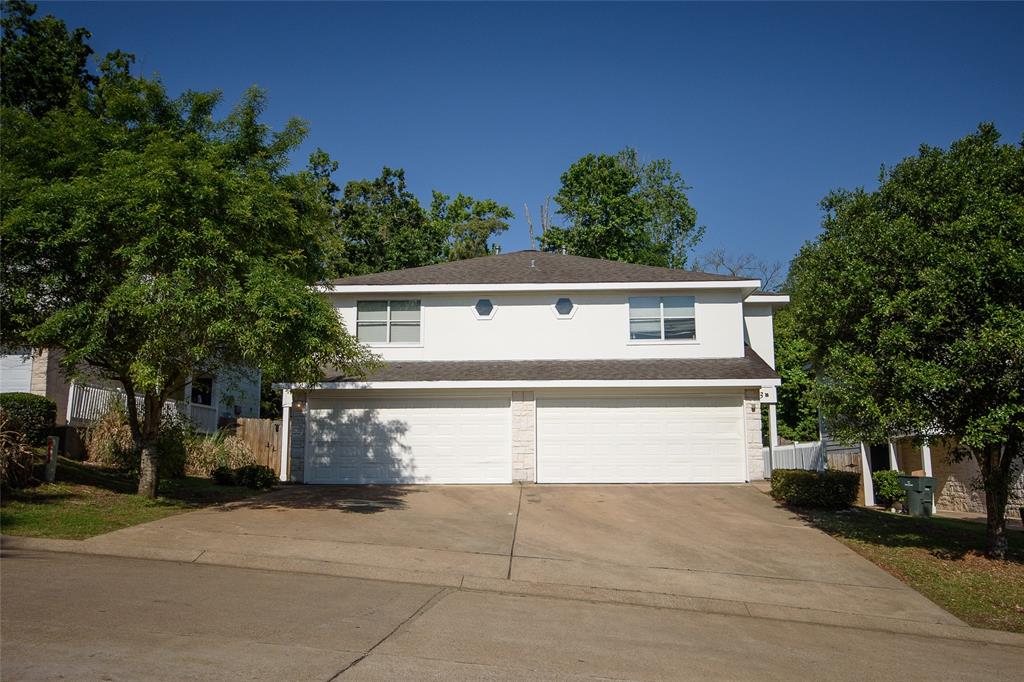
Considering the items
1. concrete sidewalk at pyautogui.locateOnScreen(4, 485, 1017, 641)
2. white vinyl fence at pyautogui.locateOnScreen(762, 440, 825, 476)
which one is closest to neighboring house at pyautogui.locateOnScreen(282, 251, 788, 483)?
concrete sidewalk at pyautogui.locateOnScreen(4, 485, 1017, 641)

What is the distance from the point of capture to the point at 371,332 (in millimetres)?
21453

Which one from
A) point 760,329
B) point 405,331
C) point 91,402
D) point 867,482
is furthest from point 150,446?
point 867,482

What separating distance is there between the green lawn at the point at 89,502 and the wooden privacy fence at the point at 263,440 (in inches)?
235

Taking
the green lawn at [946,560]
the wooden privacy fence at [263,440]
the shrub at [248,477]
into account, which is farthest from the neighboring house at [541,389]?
the green lawn at [946,560]

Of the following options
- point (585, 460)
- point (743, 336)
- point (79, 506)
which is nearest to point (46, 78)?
point (79, 506)

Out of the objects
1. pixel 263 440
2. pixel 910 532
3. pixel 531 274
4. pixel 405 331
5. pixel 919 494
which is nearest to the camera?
pixel 910 532

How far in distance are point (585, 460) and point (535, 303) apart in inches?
174

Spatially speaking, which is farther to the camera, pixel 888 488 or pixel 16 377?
pixel 16 377

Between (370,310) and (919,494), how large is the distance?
47.1ft

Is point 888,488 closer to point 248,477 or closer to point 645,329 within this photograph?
point 645,329

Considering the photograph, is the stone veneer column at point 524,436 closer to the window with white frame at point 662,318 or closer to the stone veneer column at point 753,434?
the window with white frame at point 662,318

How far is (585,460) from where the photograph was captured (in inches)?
777

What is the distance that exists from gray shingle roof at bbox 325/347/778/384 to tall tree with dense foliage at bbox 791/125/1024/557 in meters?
5.99

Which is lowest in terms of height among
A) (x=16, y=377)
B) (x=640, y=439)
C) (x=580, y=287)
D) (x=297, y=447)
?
(x=297, y=447)
